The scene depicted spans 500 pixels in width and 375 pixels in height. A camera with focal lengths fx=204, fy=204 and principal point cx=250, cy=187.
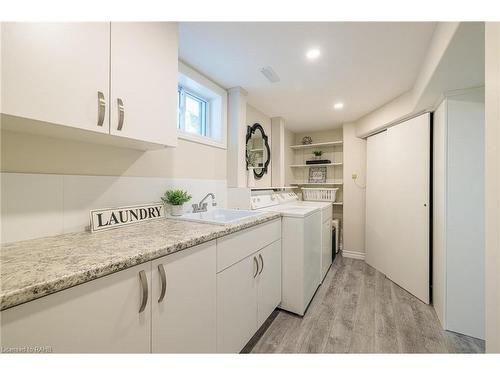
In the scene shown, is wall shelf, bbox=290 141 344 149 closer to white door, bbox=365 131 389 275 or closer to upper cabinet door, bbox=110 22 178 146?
white door, bbox=365 131 389 275

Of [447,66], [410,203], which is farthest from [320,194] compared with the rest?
[447,66]

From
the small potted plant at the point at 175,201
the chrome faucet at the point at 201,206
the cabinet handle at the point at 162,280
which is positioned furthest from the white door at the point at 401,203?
the cabinet handle at the point at 162,280

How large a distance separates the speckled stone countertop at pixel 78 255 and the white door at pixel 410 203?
6.89 ft

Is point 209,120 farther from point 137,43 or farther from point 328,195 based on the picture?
point 328,195

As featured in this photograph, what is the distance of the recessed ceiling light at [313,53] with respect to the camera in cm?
153

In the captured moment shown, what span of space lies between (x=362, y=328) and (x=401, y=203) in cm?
146

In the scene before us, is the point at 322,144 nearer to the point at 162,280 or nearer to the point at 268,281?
the point at 268,281

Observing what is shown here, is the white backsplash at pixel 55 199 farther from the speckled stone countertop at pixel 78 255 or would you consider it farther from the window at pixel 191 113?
the window at pixel 191 113

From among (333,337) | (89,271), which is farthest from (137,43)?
(333,337)

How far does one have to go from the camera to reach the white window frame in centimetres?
180

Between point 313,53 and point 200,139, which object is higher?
point 313,53

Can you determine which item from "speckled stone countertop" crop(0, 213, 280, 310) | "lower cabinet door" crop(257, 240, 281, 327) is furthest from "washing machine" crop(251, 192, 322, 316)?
"speckled stone countertop" crop(0, 213, 280, 310)

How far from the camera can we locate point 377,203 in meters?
2.80

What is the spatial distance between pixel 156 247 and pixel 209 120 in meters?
1.64
